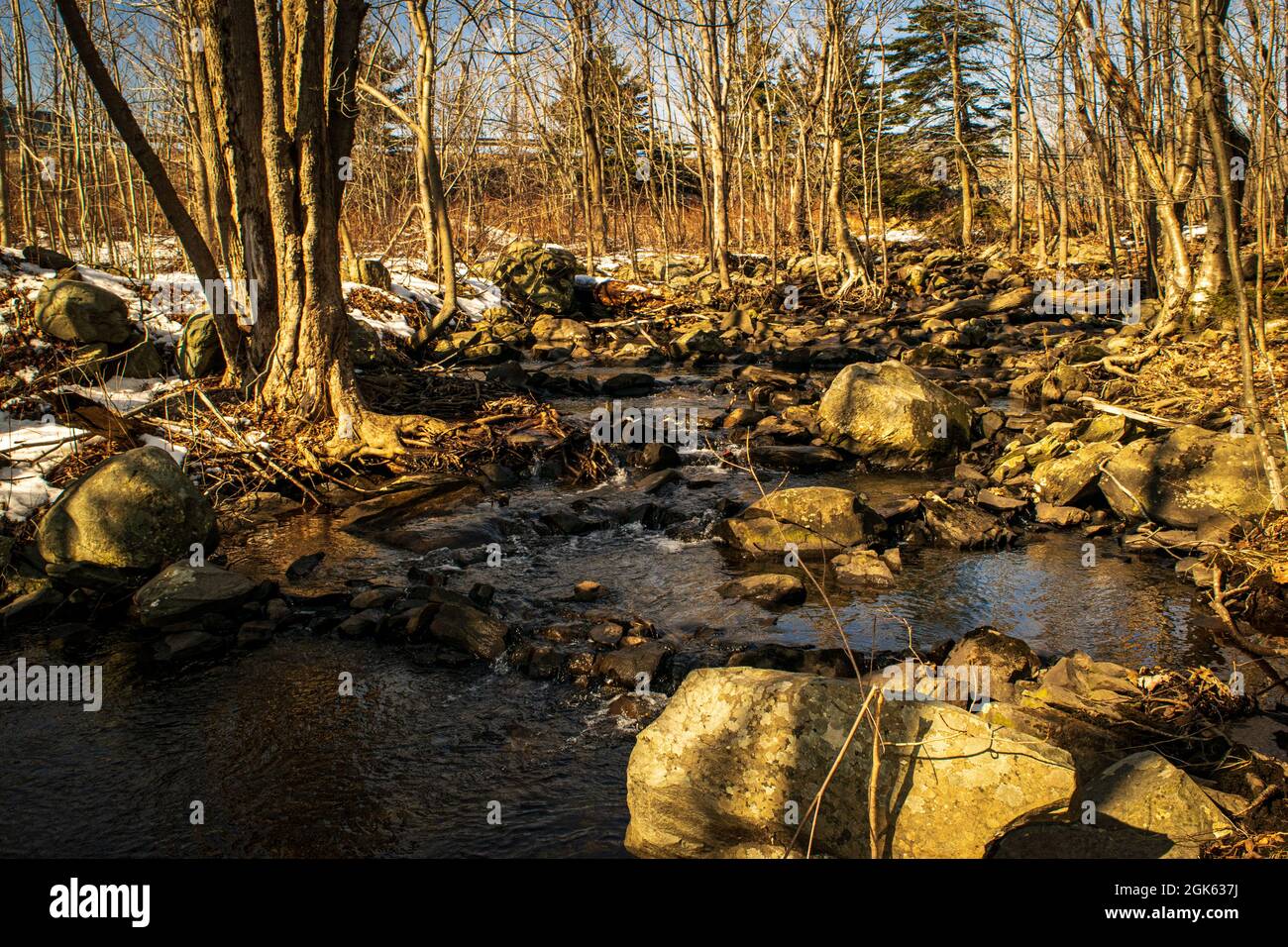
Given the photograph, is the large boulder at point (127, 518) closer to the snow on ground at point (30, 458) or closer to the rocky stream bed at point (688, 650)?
the rocky stream bed at point (688, 650)

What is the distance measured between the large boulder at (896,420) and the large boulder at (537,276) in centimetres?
1198

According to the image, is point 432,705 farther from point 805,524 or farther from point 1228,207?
point 1228,207

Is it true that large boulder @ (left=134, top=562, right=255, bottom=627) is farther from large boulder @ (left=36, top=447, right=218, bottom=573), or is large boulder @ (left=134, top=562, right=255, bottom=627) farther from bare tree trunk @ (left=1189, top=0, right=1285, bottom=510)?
bare tree trunk @ (left=1189, top=0, right=1285, bottom=510)

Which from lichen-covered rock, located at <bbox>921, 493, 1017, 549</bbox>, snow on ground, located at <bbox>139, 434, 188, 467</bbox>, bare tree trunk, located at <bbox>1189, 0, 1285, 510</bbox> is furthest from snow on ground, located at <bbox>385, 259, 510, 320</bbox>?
bare tree trunk, located at <bbox>1189, 0, 1285, 510</bbox>

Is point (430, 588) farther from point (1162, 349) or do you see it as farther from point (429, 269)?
point (429, 269)

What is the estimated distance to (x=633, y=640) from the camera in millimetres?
5809

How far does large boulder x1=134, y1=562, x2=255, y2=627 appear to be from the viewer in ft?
20.4

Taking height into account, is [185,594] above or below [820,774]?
above

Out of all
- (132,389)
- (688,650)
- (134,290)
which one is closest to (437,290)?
(134,290)

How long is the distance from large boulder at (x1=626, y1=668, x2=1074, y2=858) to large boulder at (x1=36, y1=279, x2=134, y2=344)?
34.4ft

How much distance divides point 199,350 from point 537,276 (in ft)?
37.4

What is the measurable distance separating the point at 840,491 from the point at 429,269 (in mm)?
15142

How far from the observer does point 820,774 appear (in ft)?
10.7

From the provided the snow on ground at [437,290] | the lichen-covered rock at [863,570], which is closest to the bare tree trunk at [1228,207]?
the lichen-covered rock at [863,570]
